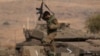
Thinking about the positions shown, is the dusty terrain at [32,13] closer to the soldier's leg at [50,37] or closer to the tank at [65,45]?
the tank at [65,45]

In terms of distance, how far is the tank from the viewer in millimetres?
12352

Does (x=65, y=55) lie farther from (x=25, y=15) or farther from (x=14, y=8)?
(x=14, y=8)

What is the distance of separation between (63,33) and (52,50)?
3395 millimetres

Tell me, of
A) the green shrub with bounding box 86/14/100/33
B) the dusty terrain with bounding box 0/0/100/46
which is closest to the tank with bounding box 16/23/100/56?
the green shrub with bounding box 86/14/100/33

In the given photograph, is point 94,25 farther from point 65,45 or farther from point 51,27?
point 51,27

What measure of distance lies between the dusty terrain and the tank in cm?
2089

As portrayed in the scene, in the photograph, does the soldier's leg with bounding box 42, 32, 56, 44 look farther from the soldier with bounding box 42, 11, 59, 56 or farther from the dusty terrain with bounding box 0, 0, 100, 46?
the dusty terrain with bounding box 0, 0, 100, 46

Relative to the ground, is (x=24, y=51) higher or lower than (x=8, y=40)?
higher

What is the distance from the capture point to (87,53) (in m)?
12.1

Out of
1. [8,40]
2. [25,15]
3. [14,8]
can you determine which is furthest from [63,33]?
[14,8]

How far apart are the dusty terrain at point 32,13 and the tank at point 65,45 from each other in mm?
20886

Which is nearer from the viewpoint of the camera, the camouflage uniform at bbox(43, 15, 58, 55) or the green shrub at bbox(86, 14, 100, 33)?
the camouflage uniform at bbox(43, 15, 58, 55)

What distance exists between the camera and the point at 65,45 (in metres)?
13.5

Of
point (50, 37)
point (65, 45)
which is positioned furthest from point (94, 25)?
point (50, 37)
